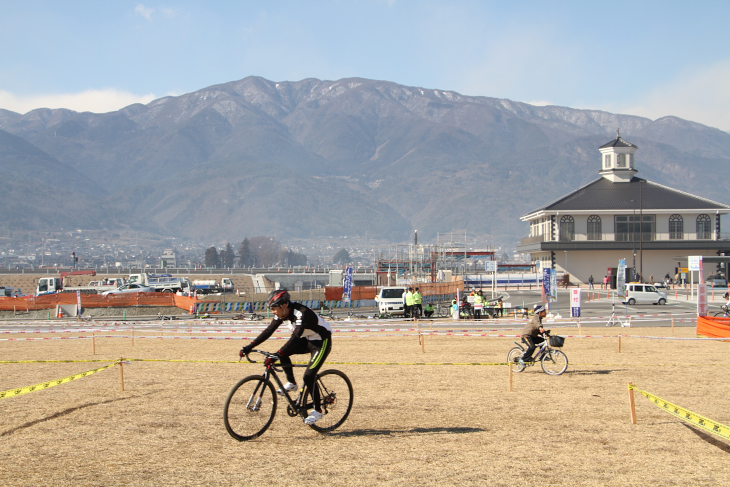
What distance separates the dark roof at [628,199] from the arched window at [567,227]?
1.22 metres

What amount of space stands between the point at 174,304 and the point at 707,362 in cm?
3806

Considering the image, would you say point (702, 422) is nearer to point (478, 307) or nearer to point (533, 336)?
point (533, 336)

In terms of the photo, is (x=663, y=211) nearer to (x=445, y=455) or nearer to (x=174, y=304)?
(x=174, y=304)

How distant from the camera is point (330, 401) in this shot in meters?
8.74

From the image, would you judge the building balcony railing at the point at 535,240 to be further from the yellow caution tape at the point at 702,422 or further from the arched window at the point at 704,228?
the yellow caution tape at the point at 702,422

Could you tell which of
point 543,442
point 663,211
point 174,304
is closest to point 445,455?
point 543,442

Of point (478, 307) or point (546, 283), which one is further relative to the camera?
point (546, 283)

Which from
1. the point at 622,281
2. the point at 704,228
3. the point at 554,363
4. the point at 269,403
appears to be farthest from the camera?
the point at 704,228

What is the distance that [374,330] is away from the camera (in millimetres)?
27953

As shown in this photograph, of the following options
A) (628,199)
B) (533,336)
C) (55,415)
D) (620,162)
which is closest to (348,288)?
(533,336)

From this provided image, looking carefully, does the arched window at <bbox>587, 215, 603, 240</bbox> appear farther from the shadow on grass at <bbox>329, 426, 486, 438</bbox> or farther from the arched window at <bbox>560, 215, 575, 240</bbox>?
the shadow on grass at <bbox>329, 426, 486, 438</bbox>

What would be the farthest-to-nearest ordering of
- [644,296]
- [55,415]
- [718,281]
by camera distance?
[718,281] < [644,296] < [55,415]

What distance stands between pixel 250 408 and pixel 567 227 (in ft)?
241

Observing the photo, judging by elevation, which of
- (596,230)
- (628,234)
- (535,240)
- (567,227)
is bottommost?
(535,240)
